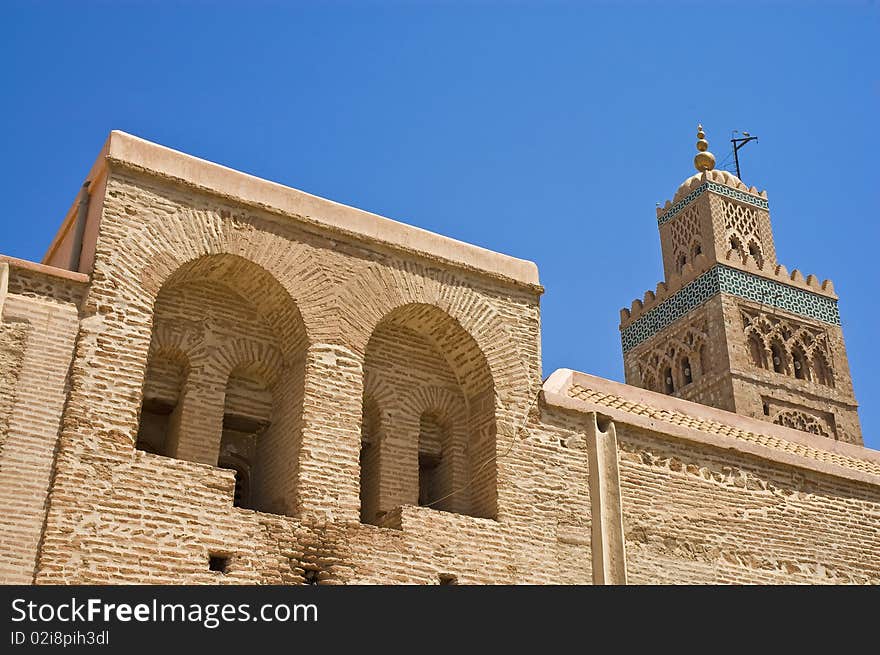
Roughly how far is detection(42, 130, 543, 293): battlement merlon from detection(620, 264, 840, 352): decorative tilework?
30.6 ft

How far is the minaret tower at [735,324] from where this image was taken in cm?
1867

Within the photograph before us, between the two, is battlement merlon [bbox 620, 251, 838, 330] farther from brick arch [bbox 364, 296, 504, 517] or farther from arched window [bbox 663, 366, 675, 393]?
brick arch [bbox 364, 296, 504, 517]

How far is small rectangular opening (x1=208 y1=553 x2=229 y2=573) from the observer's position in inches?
320

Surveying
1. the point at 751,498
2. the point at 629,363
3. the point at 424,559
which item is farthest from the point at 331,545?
the point at 629,363

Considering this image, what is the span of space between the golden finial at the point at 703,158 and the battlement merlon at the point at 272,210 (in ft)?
36.9

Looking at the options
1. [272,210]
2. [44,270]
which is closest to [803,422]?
[272,210]

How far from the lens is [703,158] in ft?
69.1

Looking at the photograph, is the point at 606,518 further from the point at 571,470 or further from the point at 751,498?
the point at 751,498

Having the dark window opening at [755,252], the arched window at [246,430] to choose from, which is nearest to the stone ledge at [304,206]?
the arched window at [246,430]

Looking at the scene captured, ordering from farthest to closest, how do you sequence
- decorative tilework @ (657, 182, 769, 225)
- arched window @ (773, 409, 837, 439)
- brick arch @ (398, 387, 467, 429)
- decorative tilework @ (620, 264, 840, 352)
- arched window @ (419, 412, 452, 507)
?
decorative tilework @ (657, 182, 769, 225) < decorative tilework @ (620, 264, 840, 352) < arched window @ (773, 409, 837, 439) < arched window @ (419, 412, 452, 507) < brick arch @ (398, 387, 467, 429)

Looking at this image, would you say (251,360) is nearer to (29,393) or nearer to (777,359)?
(29,393)

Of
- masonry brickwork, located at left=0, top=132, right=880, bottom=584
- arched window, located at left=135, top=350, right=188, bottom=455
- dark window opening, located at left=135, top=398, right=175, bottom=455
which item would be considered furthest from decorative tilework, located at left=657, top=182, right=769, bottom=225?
dark window opening, located at left=135, top=398, right=175, bottom=455

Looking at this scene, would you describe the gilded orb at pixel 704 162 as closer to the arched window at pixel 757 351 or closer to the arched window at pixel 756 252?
the arched window at pixel 756 252
